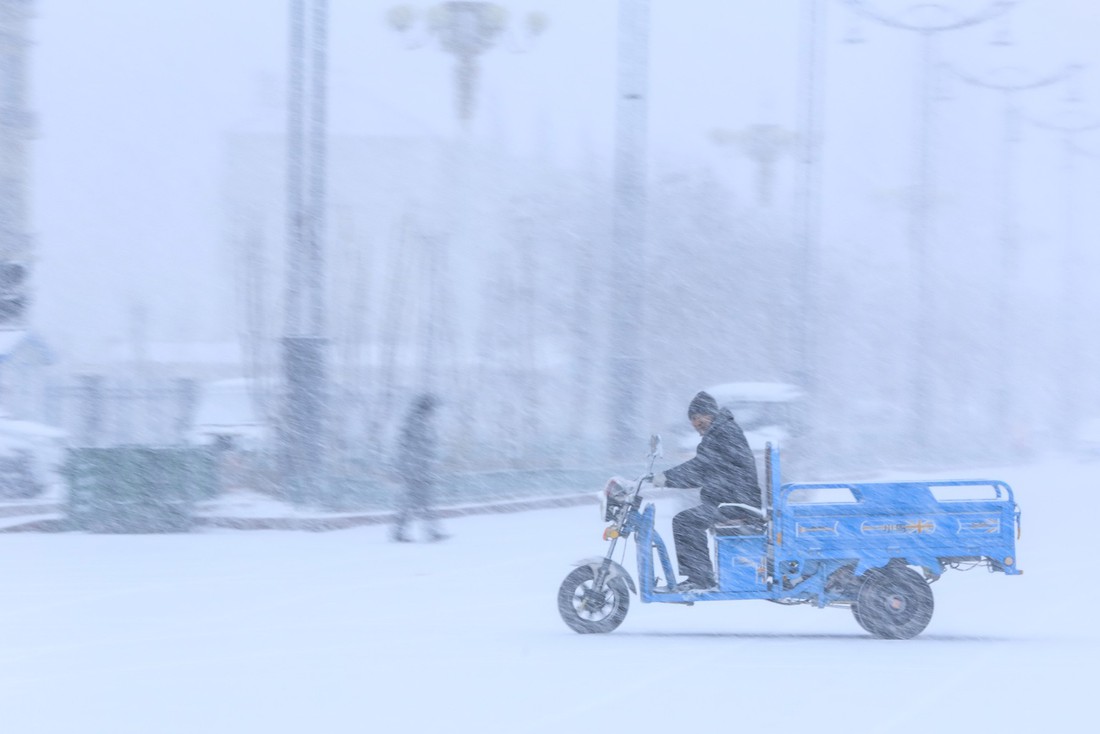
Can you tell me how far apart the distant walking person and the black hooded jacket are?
8064 millimetres

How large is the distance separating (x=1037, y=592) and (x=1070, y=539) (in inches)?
247

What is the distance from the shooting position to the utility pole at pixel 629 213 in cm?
2756

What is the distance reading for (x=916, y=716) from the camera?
303 inches

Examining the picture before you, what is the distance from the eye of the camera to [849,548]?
34.0 feet

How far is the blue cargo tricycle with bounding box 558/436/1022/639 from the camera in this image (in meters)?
10.4

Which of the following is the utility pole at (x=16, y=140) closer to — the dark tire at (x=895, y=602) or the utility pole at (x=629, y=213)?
the utility pole at (x=629, y=213)

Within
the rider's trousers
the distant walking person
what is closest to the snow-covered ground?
the rider's trousers

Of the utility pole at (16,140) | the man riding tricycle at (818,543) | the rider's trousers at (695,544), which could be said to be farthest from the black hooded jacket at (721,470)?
the utility pole at (16,140)

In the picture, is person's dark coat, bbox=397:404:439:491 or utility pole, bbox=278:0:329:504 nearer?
person's dark coat, bbox=397:404:439:491

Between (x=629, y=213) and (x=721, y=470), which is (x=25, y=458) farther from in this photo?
(x=721, y=470)

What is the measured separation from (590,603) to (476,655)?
1230 millimetres

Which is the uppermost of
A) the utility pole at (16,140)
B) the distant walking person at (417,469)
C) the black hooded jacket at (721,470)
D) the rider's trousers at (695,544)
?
the utility pole at (16,140)

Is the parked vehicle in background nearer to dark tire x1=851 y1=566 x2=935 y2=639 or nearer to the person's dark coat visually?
the person's dark coat

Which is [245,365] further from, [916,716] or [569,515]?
[916,716]
